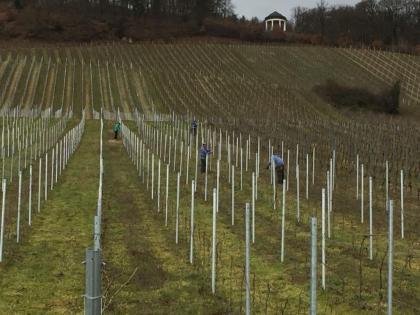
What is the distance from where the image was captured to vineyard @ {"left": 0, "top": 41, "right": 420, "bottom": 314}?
809cm

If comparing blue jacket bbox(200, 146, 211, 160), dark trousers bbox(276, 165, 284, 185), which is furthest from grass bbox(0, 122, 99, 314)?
dark trousers bbox(276, 165, 284, 185)

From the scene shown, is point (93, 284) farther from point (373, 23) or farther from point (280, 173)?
point (373, 23)

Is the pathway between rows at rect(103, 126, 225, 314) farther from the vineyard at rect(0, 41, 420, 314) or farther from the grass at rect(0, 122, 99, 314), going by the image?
the grass at rect(0, 122, 99, 314)

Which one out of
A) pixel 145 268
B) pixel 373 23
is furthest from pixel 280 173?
pixel 373 23

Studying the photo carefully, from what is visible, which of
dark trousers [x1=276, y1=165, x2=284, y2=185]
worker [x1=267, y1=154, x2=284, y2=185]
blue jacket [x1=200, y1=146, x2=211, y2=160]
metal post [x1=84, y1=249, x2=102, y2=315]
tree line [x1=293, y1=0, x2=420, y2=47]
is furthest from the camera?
tree line [x1=293, y1=0, x2=420, y2=47]

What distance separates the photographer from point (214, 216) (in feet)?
29.6

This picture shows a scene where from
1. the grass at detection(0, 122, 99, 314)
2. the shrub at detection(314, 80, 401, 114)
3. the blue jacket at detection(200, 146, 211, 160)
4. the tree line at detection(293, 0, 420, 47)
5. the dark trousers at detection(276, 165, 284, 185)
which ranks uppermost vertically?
the tree line at detection(293, 0, 420, 47)

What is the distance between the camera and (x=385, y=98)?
49.0 m

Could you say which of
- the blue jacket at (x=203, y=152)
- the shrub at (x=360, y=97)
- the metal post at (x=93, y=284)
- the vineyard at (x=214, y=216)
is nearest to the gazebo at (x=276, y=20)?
the shrub at (x=360, y=97)

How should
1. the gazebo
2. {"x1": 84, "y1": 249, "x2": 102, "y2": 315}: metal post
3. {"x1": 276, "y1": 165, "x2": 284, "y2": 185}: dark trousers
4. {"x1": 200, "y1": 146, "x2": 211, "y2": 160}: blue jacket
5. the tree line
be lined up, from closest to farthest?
{"x1": 84, "y1": 249, "x2": 102, "y2": 315}: metal post
{"x1": 276, "y1": 165, "x2": 284, "y2": 185}: dark trousers
{"x1": 200, "y1": 146, "x2": 211, "y2": 160}: blue jacket
the tree line
the gazebo

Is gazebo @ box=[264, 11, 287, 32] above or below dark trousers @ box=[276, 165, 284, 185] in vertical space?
above

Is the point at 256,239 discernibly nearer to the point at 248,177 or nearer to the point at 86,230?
the point at 86,230

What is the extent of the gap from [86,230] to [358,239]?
6.06 metres

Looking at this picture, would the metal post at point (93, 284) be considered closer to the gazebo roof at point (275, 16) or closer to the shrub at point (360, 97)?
the shrub at point (360, 97)
